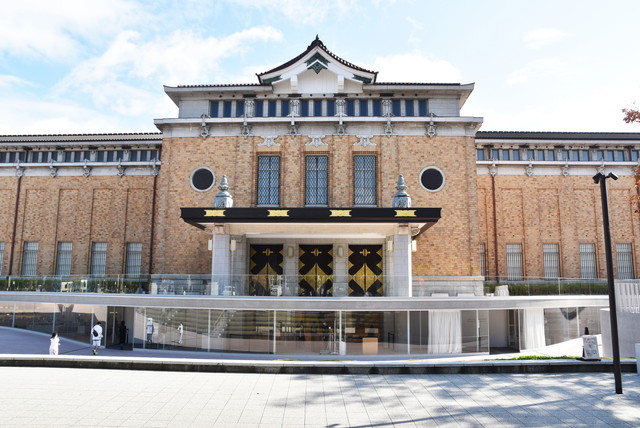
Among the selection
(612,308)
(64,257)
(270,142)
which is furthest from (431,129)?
(64,257)

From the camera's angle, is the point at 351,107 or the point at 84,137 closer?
the point at 351,107

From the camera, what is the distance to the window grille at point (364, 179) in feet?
96.4

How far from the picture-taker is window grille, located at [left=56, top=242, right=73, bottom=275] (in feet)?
116

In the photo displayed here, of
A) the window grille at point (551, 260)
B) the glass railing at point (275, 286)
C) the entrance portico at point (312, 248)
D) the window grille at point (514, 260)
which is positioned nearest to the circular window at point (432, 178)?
the entrance portico at point (312, 248)

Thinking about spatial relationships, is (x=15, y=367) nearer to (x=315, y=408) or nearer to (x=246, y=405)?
(x=246, y=405)

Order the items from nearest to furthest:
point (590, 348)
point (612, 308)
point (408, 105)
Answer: point (612, 308) < point (590, 348) < point (408, 105)

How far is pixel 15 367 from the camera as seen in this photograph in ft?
44.2

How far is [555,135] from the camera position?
35.6 metres

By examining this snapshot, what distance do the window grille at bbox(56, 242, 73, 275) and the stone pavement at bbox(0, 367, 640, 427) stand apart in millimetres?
24231

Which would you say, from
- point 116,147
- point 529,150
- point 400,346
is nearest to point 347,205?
point 400,346

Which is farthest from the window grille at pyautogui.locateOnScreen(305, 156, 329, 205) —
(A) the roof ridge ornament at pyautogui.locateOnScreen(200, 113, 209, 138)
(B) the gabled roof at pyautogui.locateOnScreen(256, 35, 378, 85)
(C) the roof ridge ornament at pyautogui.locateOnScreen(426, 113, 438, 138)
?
(A) the roof ridge ornament at pyautogui.locateOnScreen(200, 113, 209, 138)

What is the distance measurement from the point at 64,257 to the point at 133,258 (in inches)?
210

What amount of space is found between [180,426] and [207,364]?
4429 millimetres

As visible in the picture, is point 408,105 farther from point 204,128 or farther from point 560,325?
point 560,325
